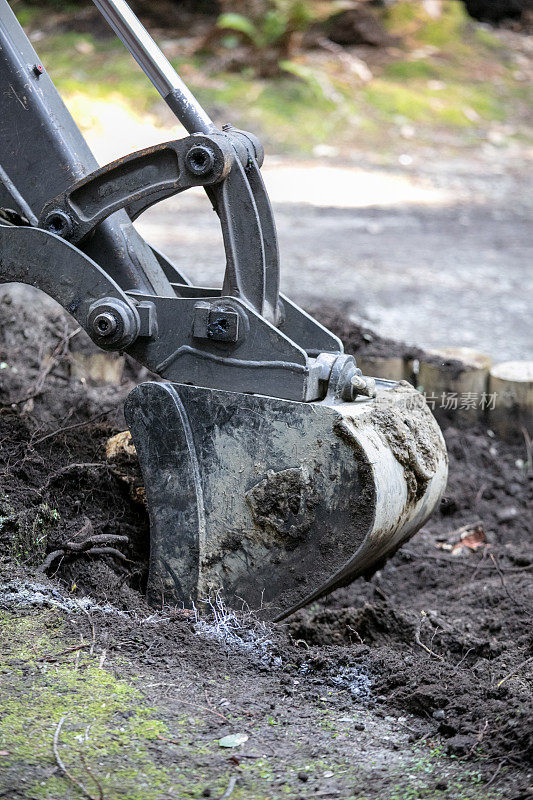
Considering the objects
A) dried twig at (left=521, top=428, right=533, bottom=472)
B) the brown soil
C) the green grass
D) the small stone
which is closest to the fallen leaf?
the brown soil

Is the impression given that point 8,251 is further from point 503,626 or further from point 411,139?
point 411,139

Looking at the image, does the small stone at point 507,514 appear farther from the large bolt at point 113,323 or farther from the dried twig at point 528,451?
the large bolt at point 113,323

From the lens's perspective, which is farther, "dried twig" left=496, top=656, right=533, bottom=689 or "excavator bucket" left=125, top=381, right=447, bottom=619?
"excavator bucket" left=125, top=381, right=447, bottom=619

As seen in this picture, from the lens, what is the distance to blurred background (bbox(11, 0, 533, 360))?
6.98 metres

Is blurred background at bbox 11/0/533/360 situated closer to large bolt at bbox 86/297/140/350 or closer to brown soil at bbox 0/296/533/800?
brown soil at bbox 0/296/533/800

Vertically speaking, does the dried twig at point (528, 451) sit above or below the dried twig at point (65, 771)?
below

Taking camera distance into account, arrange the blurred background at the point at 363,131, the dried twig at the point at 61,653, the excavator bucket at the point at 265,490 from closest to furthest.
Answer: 1. the dried twig at the point at 61,653
2. the excavator bucket at the point at 265,490
3. the blurred background at the point at 363,131

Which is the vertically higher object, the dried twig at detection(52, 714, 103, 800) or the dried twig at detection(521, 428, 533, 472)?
the dried twig at detection(52, 714, 103, 800)

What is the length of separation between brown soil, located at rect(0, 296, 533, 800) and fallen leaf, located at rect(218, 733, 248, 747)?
0.10ft

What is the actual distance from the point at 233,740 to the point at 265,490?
2.69 feet

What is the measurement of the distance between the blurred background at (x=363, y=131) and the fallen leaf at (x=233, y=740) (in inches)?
157

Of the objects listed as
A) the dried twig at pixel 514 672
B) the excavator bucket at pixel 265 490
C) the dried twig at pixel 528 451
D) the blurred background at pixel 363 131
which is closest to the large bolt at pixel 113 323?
the excavator bucket at pixel 265 490

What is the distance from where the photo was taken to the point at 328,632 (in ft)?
10.3

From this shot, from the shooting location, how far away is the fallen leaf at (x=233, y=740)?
2.18m
